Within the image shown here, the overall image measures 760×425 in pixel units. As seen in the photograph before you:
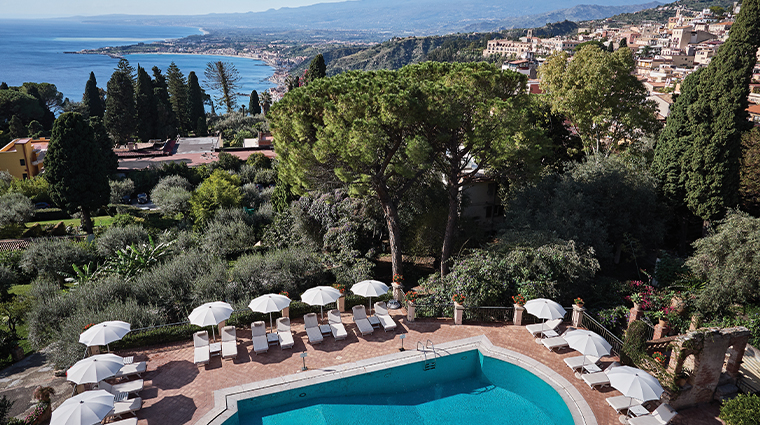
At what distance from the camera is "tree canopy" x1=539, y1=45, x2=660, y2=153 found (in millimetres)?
24766

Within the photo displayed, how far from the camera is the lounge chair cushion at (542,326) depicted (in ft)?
50.0

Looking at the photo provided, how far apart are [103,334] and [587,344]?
13.5 meters

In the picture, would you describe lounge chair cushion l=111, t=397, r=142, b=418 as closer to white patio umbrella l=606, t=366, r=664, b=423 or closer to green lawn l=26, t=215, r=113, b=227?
white patio umbrella l=606, t=366, r=664, b=423

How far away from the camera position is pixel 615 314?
15805 millimetres

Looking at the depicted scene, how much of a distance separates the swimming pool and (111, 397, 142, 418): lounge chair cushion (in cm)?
183

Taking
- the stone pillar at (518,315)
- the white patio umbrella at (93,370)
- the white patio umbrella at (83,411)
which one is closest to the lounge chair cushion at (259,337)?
the white patio umbrella at (93,370)

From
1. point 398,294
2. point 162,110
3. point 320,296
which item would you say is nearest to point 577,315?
point 398,294

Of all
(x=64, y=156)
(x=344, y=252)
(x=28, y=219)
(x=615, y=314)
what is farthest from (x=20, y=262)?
(x=615, y=314)

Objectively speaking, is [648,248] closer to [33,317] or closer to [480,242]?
[480,242]

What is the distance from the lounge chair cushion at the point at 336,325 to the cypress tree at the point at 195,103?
173 ft

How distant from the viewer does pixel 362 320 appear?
1600 centimetres

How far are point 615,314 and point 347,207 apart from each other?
39.9ft

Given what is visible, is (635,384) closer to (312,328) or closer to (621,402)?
(621,402)

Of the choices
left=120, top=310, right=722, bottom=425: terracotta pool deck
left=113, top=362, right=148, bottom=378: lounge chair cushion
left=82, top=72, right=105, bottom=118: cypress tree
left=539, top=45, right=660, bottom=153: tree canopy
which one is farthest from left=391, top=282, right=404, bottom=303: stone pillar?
left=82, top=72, right=105, bottom=118: cypress tree
